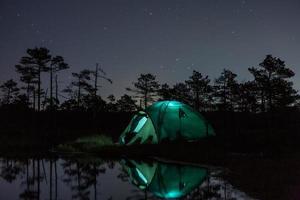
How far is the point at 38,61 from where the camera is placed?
47906 millimetres

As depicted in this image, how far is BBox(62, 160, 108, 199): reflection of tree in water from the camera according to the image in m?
11.3

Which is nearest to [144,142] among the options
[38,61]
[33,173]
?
[33,173]

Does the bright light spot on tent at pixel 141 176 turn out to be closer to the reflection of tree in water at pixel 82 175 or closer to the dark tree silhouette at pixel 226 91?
the reflection of tree in water at pixel 82 175

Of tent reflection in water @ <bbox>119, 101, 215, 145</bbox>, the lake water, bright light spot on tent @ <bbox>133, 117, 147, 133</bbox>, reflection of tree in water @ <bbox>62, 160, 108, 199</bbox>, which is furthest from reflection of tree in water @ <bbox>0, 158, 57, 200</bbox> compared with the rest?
bright light spot on tent @ <bbox>133, 117, 147, 133</bbox>

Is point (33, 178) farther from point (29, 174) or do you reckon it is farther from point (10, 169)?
point (10, 169)

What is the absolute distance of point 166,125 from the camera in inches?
1002

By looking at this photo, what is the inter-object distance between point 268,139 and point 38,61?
31.2 m

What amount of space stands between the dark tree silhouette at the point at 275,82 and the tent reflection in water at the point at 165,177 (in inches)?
1061

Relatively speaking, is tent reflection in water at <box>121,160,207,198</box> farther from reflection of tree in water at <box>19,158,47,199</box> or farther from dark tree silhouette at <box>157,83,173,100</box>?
dark tree silhouette at <box>157,83,173,100</box>

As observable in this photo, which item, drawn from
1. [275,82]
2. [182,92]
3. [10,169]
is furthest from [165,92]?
[10,169]

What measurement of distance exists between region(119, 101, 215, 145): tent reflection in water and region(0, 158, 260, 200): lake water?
6.24m

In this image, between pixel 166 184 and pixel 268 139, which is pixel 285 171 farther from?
pixel 268 139

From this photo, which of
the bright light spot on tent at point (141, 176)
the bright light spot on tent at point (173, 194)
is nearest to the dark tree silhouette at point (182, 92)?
the bright light spot on tent at point (141, 176)

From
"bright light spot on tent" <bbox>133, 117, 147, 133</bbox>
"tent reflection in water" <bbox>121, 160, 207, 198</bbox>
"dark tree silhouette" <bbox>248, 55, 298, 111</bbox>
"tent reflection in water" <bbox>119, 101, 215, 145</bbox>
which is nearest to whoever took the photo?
"tent reflection in water" <bbox>121, 160, 207, 198</bbox>
